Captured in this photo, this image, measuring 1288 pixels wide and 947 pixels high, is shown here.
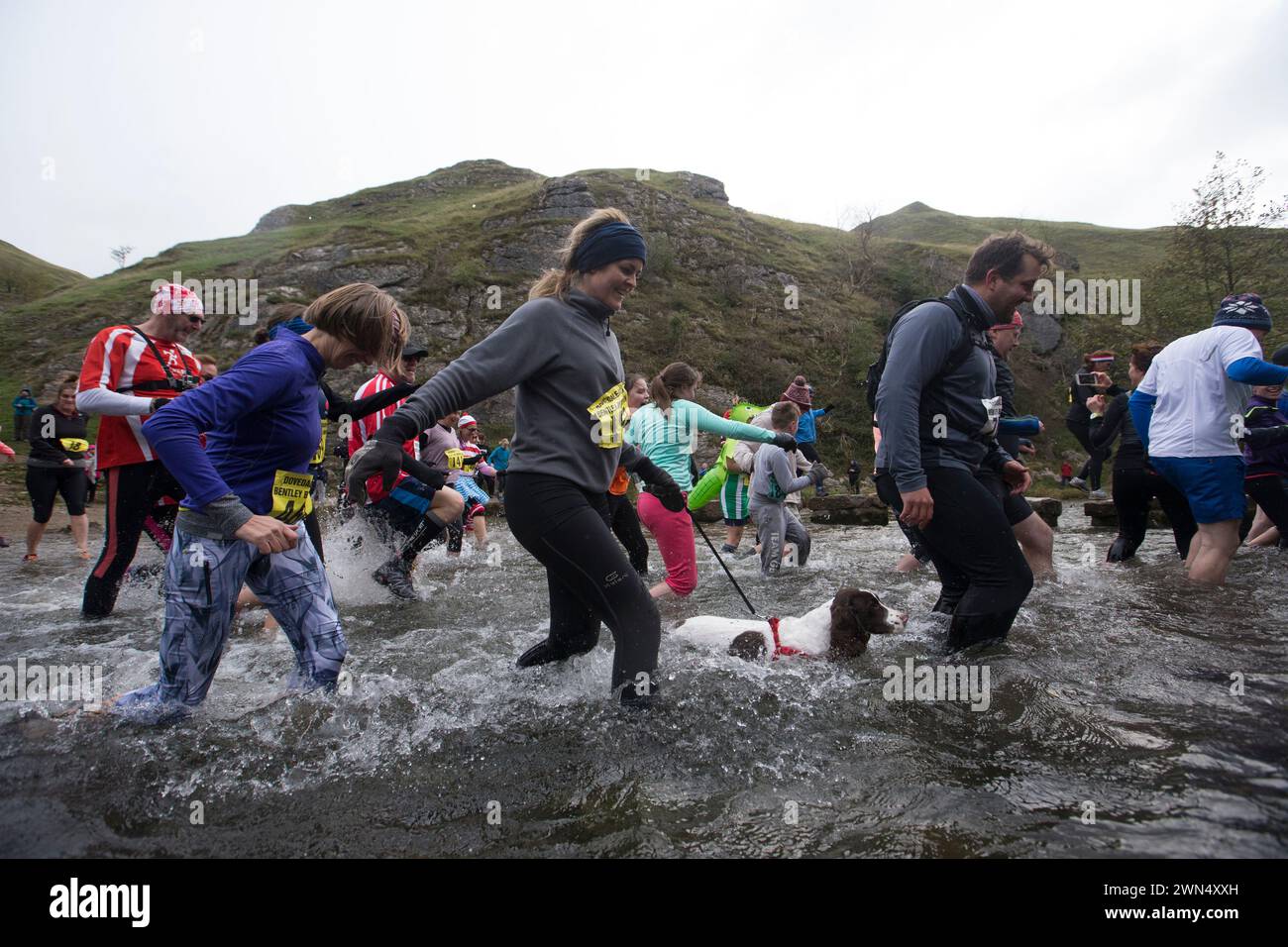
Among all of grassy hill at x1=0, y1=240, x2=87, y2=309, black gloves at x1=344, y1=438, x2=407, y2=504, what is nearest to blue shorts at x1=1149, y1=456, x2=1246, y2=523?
black gloves at x1=344, y1=438, x2=407, y2=504

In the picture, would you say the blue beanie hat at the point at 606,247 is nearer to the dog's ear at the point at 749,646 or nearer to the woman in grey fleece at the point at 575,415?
the woman in grey fleece at the point at 575,415

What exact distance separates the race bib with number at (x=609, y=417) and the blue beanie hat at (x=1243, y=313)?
459cm

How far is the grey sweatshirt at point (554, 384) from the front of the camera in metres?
2.60

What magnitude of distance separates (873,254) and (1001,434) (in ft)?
156

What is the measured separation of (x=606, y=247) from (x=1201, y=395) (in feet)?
14.9

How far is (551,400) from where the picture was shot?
110 inches

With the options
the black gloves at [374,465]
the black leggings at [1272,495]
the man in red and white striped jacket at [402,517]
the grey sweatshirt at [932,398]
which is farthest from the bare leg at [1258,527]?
the black gloves at [374,465]

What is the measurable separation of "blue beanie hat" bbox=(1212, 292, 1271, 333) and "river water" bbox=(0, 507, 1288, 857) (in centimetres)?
206

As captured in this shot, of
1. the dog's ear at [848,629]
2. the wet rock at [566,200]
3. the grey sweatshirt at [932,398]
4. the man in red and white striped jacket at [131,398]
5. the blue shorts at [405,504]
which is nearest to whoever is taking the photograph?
the grey sweatshirt at [932,398]

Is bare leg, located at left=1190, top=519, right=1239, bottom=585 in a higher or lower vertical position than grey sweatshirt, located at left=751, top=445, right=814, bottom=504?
lower

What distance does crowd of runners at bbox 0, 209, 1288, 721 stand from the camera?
8.52 ft

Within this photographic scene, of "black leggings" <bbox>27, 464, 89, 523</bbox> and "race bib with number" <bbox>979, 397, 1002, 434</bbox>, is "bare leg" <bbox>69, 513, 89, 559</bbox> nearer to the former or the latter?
"black leggings" <bbox>27, 464, 89, 523</bbox>
